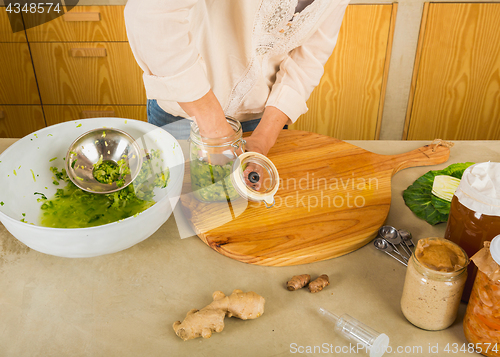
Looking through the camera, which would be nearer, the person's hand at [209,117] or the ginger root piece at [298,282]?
the ginger root piece at [298,282]

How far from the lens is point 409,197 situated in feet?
3.08

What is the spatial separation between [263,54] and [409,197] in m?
0.53

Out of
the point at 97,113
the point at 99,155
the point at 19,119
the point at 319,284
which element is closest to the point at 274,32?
the point at 99,155

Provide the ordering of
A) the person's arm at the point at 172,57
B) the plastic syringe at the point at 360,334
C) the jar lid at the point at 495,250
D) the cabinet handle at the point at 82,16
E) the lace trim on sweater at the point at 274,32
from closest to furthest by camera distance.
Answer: the jar lid at the point at 495,250
the plastic syringe at the point at 360,334
the person's arm at the point at 172,57
the lace trim on sweater at the point at 274,32
the cabinet handle at the point at 82,16

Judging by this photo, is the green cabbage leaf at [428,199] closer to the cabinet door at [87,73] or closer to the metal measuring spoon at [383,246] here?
the metal measuring spoon at [383,246]

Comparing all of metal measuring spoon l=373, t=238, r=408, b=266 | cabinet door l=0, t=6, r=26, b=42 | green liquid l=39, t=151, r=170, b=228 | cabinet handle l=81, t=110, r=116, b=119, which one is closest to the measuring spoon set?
metal measuring spoon l=373, t=238, r=408, b=266

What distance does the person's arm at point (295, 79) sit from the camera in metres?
1.08

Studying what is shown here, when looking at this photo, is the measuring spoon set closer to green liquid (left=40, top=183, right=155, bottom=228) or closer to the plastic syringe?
the plastic syringe

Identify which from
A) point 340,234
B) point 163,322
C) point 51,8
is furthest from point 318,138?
point 51,8

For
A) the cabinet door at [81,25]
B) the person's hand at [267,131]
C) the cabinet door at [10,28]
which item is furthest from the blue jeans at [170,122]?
the cabinet door at [10,28]

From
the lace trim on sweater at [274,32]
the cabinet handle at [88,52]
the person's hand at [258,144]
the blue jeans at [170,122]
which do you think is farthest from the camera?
the cabinet handle at [88,52]

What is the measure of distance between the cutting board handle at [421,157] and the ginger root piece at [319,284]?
0.47 metres

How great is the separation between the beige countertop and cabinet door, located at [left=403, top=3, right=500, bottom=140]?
5.80 ft

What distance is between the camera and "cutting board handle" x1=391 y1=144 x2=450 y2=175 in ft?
3.48
